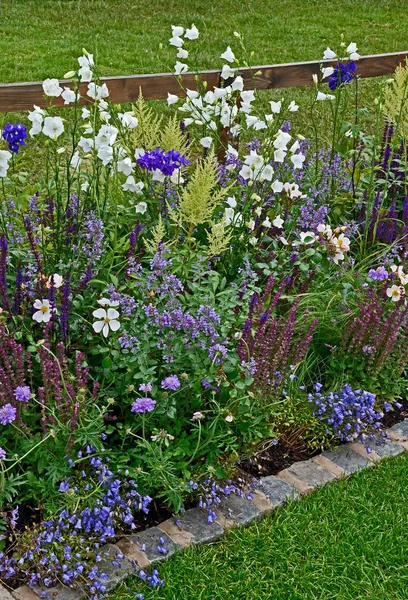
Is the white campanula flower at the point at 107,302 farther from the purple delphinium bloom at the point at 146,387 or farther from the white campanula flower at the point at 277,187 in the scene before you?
the white campanula flower at the point at 277,187

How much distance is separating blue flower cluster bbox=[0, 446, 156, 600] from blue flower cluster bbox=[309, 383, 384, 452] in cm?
96

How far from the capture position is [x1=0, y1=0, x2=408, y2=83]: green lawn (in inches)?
380

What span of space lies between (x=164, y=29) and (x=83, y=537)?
10.0 meters

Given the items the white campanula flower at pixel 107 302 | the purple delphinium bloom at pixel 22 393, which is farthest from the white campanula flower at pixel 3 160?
the purple delphinium bloom at pixel 22 393

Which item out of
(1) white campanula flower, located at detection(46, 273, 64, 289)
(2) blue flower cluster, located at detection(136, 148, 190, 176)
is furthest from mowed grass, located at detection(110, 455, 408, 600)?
(2) blue flower cluster, located at detection(136, 148, 190, 176)

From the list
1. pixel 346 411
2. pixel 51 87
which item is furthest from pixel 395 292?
pixel 51 87

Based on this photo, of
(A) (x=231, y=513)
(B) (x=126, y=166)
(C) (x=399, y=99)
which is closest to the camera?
(A) (x=231, y=513)

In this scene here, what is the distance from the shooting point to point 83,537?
8.97ft

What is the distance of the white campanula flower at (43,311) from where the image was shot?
9.87 feet

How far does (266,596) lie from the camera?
269 cm

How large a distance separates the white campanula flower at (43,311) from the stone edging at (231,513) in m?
0.88

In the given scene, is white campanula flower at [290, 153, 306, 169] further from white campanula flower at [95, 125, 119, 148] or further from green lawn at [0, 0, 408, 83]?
green lawn at [0, 0, 408, 83]

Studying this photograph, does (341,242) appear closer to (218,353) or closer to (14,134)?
(218,353)

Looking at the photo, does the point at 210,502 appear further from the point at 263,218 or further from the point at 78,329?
the point at 263,218
